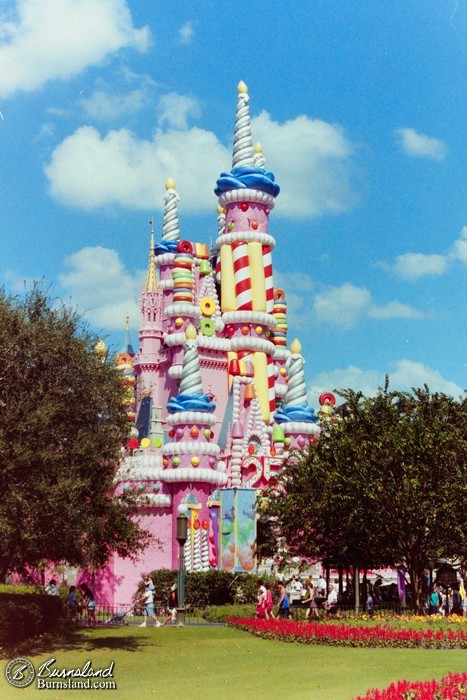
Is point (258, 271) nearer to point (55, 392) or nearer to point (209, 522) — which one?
point (209, 522)

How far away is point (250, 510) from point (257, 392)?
12.6 m

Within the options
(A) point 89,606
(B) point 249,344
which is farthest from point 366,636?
(B) point 249,344

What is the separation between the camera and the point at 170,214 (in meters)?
60.1

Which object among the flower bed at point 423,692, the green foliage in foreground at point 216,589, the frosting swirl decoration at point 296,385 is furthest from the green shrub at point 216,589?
the flower bed at point 423,692

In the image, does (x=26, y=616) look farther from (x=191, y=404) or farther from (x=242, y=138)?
(x=242, y=138)

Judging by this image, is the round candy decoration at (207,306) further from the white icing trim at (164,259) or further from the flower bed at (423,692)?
the flower bed at (423,692)

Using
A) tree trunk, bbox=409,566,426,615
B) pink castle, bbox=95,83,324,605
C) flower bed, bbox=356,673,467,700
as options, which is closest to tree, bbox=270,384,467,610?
tree trunk, bbox=409,566,426,615

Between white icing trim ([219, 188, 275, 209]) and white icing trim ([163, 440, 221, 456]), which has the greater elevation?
white icing trim ([219, 188, 275, 209])

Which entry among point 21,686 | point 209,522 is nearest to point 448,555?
point 209,522

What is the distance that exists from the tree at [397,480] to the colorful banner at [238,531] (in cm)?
768

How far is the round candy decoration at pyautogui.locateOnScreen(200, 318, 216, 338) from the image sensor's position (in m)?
53.1

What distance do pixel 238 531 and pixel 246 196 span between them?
2228cm

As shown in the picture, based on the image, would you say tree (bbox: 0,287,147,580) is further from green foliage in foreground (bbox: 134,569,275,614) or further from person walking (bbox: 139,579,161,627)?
green foliage in foreground (bbox: 134,569,275,614)

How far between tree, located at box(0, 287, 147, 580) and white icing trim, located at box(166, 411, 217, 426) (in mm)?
19539
